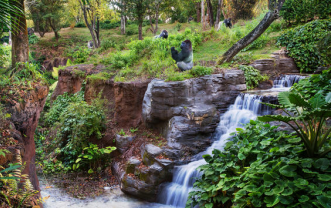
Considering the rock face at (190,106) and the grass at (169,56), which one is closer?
the rock face at (190,106)

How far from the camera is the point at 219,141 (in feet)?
24.6

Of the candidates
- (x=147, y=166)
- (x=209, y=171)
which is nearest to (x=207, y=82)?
(x=147, y=166)

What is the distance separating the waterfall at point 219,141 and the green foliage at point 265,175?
3.75ft

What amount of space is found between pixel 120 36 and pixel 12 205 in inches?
966

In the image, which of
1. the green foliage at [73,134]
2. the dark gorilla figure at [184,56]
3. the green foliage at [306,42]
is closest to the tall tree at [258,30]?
the dark gorilla figure at [184,56]

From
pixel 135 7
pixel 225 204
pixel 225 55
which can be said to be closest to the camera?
pixel 225 204

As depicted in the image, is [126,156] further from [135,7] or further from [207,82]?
[135,7]

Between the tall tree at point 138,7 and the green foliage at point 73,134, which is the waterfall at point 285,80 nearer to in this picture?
the green foliage at point 73,134

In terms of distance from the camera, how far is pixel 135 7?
706 inches

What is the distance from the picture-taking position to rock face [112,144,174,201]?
268 inches

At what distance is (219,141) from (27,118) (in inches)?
204

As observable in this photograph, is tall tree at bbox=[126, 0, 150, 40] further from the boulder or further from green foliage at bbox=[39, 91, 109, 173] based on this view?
the boulder

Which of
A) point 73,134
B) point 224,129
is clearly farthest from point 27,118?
point 224,129

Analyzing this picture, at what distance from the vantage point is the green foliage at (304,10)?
38.0ft
